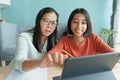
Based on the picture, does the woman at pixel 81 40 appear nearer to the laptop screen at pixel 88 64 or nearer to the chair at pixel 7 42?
the laptop screen at pixel 88 64

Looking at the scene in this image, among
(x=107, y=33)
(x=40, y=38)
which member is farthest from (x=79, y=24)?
(x=107, y=33)

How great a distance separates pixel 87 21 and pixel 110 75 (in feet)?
1.96

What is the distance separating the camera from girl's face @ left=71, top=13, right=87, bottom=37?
4.32 ft

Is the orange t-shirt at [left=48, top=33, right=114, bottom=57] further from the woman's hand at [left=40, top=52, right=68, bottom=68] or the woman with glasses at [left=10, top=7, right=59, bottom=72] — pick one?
the woman's hand at [left=40, top=52, right=68, bottom=68]

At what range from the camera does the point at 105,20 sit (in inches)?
146

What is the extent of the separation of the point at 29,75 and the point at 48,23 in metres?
0.46

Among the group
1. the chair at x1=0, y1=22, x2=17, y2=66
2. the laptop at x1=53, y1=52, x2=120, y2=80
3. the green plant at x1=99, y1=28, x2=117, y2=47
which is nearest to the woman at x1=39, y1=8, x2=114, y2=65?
the laptop at x1=53, y1=52, x2=120, y2=80

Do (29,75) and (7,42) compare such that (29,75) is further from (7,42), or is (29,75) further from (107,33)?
Answer: (107,33)

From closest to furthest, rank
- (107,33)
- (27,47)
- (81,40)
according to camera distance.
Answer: (27,47), (81,40), (107,33)

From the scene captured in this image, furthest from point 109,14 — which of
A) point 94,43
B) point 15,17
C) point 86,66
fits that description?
point 86,66

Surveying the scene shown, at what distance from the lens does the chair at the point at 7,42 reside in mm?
2713

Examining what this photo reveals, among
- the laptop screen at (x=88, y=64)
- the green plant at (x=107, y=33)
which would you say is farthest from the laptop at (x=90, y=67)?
the green plant at (x=107, y=33)

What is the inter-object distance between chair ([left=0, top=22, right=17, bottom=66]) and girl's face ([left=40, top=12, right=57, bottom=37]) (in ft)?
5.24

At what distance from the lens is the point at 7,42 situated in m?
2.90
